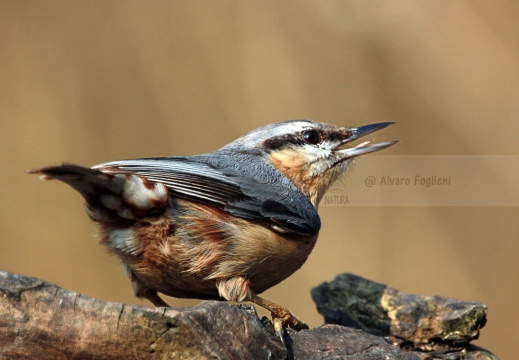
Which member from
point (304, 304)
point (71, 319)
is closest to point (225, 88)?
point (304, 304)

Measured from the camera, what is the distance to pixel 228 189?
12.3 ft

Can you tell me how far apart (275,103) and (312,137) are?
1487 millimetres

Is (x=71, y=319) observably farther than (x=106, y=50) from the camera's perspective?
No

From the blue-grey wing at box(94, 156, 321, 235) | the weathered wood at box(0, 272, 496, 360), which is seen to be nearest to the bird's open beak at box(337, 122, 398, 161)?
the blue-grey wing at box(94, 156, 321, 235)

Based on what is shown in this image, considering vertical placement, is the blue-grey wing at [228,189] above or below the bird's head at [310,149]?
below

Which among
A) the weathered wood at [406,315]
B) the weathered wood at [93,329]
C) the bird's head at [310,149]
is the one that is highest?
the bird's head at [310,149]

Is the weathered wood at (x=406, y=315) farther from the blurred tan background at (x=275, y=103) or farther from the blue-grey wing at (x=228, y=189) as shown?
the blurred tan background at (x=275, y=103)

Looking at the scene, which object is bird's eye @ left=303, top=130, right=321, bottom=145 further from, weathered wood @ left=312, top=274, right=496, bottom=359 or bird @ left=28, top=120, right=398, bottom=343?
weathered wood @ left=312, top=274, right=496, bottom=359

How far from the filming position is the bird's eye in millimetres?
4598

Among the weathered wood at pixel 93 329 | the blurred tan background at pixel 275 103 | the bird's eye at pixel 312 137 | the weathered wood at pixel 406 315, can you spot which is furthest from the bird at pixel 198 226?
the blurred tan background at pixel 275 103

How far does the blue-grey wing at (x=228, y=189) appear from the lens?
3.59 metres

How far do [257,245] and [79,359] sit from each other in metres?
1.35

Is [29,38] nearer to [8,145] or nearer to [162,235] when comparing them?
[8,145]

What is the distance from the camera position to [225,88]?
6.10 m
